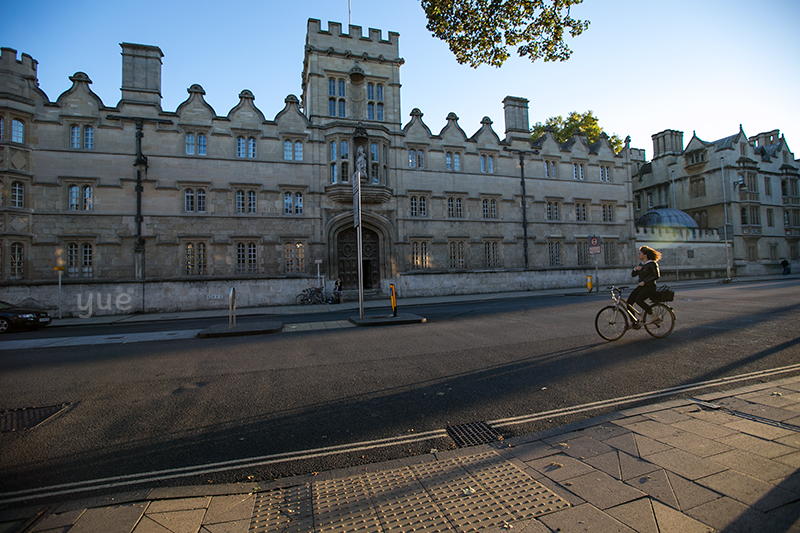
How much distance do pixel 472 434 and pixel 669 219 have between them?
4538cm

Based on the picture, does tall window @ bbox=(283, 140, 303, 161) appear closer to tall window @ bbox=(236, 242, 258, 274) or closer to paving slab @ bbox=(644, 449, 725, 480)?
tall window @ bbox=(236, 242, 258, 274)

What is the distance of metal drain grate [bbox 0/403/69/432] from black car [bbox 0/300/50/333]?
13874 millimetres

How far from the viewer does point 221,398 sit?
537 cm

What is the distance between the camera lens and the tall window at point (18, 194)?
796 inches

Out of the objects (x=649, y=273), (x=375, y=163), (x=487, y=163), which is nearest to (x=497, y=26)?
(x=649, y=273)

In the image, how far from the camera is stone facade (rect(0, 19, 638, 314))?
21.0m

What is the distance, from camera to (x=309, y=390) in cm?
561

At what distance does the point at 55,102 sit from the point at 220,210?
33.3ft

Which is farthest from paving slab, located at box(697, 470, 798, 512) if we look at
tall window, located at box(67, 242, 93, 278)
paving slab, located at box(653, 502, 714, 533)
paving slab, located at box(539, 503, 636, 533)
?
tall window, located at box(67, 242, 93, 278)

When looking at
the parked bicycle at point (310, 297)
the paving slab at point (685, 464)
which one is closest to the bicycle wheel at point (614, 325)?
the paving slab at point (685, 464)

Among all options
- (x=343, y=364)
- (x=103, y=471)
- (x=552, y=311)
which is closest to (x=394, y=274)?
(x=552, y=311)

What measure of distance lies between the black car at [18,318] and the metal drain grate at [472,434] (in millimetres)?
18717

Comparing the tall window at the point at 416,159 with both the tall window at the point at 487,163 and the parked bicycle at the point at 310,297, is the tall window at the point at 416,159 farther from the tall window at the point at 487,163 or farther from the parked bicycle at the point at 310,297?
the parked bicycle at the point at 310,297

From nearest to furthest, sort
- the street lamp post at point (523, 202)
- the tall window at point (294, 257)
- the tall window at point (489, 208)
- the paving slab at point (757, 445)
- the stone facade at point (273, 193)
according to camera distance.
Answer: the paving slab at point (757, 445) → the stone facade at point (273, 193) → the tall window at point (294, 257) → the tall window at point (489, 208) → the street lamp post at point (523, 202)
